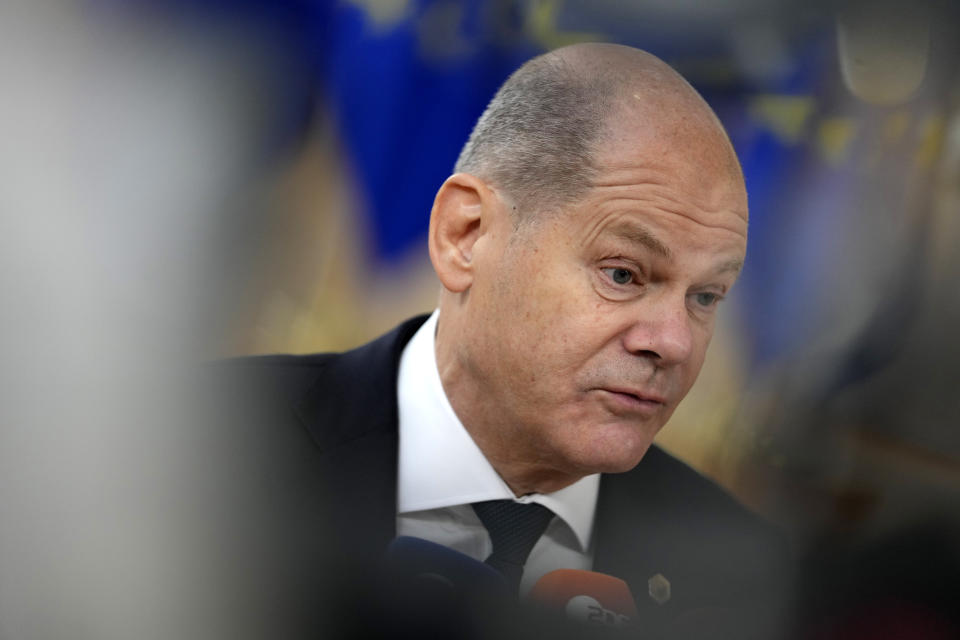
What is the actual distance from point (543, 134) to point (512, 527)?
0.33m

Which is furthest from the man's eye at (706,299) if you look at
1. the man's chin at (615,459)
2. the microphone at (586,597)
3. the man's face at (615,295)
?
the microphone at (586,597)

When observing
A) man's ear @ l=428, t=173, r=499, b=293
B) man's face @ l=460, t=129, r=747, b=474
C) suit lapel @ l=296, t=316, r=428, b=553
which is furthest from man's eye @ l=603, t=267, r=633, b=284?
suit lapel @ l=296, t=316, r=428, b=553

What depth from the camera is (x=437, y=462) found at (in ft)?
2.48

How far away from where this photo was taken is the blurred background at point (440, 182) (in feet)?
1.90

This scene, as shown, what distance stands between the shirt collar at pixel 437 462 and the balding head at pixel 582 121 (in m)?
0.17

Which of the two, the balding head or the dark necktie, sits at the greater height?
the balding head

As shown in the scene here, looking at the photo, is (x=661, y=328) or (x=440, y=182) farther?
(x=440, y=182)

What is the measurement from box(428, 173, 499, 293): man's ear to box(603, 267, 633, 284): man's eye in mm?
117

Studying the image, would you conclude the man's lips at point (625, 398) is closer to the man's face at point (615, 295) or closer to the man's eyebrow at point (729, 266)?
the man's face at point (615, 295)

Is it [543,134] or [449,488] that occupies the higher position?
[543,134]

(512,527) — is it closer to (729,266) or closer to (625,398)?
(625,398)

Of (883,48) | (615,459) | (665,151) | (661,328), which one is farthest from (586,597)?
(883,48)

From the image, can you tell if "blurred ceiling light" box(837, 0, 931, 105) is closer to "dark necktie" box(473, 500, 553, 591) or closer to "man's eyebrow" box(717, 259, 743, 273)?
"man's eyebrow" box(717, 259, 743, 273)

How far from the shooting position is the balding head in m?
0.65
